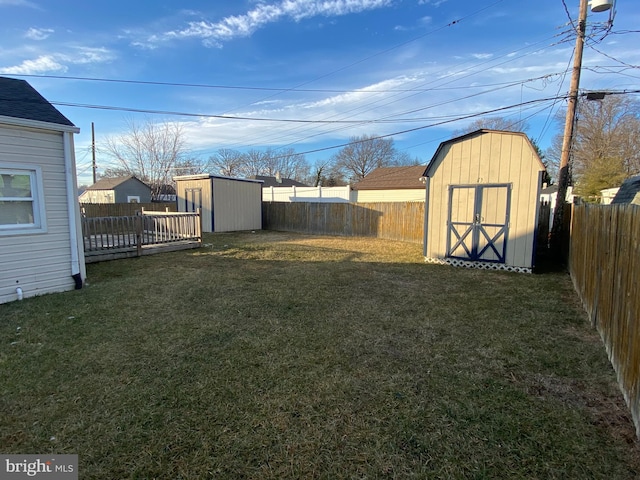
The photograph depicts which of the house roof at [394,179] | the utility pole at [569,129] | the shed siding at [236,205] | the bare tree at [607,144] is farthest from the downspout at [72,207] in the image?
the bare tree at [607,144]

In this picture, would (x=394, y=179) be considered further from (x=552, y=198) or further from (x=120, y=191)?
(x=120, y=191)

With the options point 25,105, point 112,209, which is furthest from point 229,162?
point 25,105

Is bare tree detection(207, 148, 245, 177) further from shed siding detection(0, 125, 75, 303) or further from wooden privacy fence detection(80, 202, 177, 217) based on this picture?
shed siding detection(0, 125, 75, 303)

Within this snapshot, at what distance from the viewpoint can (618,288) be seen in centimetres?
286

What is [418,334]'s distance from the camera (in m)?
3.77

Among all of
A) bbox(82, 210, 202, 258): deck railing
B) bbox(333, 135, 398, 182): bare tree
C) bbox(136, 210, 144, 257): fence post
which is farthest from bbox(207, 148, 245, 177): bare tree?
bbox(136, 210, 144, 257): fence post

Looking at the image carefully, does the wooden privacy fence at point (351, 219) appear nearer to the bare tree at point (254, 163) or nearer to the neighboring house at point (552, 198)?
Answer: the neighboring house at point (552, 198)

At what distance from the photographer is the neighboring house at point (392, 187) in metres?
19.8

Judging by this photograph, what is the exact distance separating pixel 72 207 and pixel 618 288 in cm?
751

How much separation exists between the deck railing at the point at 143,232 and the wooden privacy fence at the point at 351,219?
6.26 meters

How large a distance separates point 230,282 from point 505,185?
6247 millimetres

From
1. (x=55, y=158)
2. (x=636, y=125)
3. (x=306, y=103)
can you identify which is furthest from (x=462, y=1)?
(x=636, y=125)

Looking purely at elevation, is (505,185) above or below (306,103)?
below

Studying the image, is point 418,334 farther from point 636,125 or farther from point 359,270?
point 636,125
